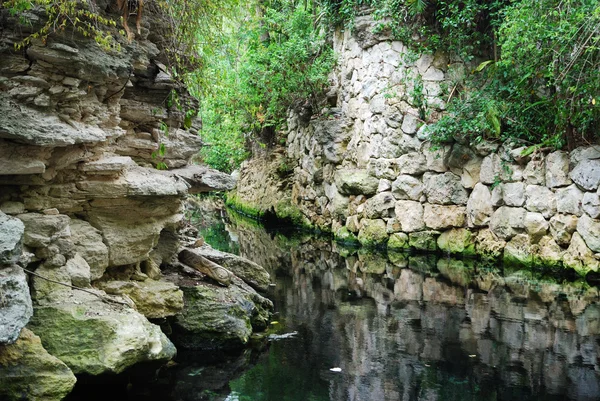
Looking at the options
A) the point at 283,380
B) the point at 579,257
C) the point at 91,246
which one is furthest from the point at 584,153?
the point at 91,246

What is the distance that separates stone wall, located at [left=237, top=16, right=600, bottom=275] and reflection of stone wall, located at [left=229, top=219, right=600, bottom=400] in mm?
1024

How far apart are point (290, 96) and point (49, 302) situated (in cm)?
1408

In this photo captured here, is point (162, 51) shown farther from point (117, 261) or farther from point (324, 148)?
point (324, 148)

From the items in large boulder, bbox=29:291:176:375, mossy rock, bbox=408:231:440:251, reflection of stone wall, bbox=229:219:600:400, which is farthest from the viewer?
mossy rock, bbox=408:231:440:251

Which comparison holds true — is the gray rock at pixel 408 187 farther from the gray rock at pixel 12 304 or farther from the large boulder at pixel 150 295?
the gray rock at pixel 12 304

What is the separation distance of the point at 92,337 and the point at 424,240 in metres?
10.2

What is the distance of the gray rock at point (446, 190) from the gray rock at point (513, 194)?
1.31 m

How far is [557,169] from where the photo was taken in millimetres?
10781

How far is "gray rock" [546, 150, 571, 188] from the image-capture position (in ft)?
34.9

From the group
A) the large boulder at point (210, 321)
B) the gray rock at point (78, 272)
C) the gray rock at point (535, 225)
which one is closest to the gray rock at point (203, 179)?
the large boulder at point (210, 321)

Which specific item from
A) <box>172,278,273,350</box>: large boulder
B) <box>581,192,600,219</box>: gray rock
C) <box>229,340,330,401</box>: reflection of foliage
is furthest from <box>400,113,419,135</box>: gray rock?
<box>229,340,330,401</box>: reflection of foliage

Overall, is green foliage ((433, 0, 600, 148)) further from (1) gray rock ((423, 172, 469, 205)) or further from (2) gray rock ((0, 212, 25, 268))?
(2) gray rock ((0, 212, 25, 268))

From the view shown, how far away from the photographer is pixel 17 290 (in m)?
4.00

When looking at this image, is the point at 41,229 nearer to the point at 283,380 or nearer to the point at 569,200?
the point at 283,380
